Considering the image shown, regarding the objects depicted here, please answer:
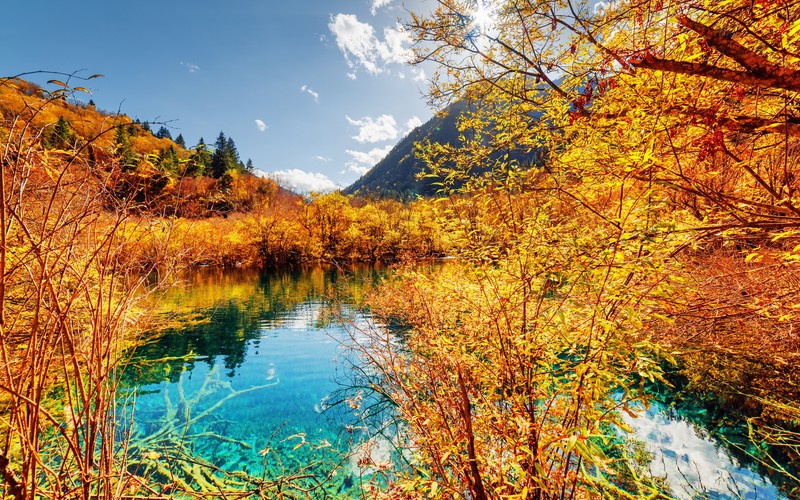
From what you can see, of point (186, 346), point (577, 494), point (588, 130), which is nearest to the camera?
point (577, 494)

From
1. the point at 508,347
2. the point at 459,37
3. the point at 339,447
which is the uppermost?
the point at 459,37

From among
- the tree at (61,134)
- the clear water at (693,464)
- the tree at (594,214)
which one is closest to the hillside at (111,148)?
the tree at (61,134)

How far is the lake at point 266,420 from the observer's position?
5168 millimetres

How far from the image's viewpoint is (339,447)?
643 cm

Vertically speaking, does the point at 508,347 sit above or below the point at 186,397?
above

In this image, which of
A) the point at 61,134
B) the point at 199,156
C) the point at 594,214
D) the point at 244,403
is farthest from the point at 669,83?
the point at 244,403

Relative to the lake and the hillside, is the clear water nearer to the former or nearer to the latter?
the lake

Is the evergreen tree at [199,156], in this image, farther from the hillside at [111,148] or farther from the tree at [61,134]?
the tree at [61,134]

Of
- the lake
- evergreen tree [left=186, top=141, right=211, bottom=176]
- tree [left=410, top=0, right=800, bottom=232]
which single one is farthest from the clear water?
evergreen tree [left=186, top=141, right=211, bottom=176]

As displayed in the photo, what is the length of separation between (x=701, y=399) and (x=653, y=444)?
254 centimetres

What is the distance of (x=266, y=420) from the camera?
761 centimetres

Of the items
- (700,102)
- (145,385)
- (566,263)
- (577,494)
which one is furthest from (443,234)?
(145,385)

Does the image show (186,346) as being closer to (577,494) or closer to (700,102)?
(577,494)

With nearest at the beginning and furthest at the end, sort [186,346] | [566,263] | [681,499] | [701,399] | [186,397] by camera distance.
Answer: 1. [566,263]
2. [681,499]
3. [701,399]
4. [186,397]
5. [186,346]
